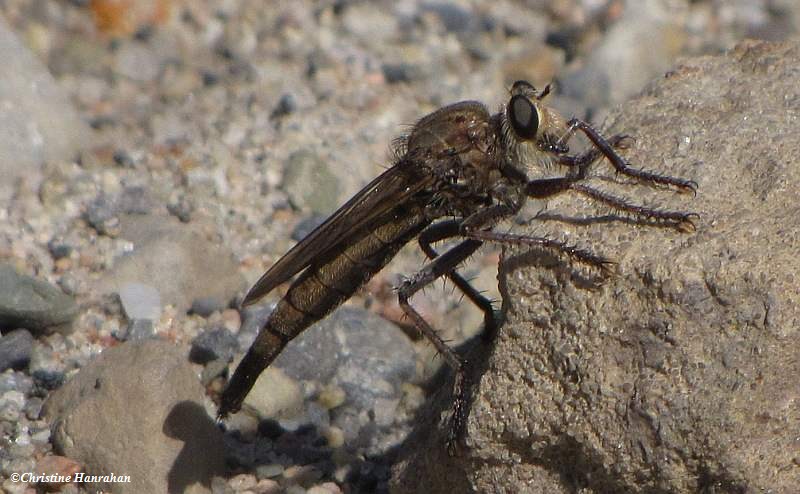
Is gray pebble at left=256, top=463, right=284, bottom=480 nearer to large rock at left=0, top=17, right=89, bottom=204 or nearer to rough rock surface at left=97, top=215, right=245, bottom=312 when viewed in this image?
rough rock surface at left=97, top=215, right=245, bottom=312

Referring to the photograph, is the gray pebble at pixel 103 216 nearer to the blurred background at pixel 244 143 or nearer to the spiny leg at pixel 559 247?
the blurred background at pixel 244 143

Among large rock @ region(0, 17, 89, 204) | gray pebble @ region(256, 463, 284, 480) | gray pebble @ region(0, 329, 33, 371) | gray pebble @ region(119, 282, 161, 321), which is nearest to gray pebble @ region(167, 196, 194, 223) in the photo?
gray pebble @ region(119, 282, 161, 321)

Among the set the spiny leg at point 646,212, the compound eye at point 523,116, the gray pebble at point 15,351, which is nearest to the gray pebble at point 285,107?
the gray pebble at point 15,351

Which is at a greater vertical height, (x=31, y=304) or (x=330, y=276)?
(x=31, y=304)

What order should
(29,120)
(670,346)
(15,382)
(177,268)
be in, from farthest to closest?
1. (29,120)
2. (177,268)
3. (15,382)
4. (670,346)

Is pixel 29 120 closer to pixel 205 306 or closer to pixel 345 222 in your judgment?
pixel 205 306

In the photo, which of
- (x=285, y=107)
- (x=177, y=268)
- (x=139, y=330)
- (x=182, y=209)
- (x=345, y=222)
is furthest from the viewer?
(x=285, y=107)

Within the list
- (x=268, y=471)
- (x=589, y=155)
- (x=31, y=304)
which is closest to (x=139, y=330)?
(x=31, y=304)
